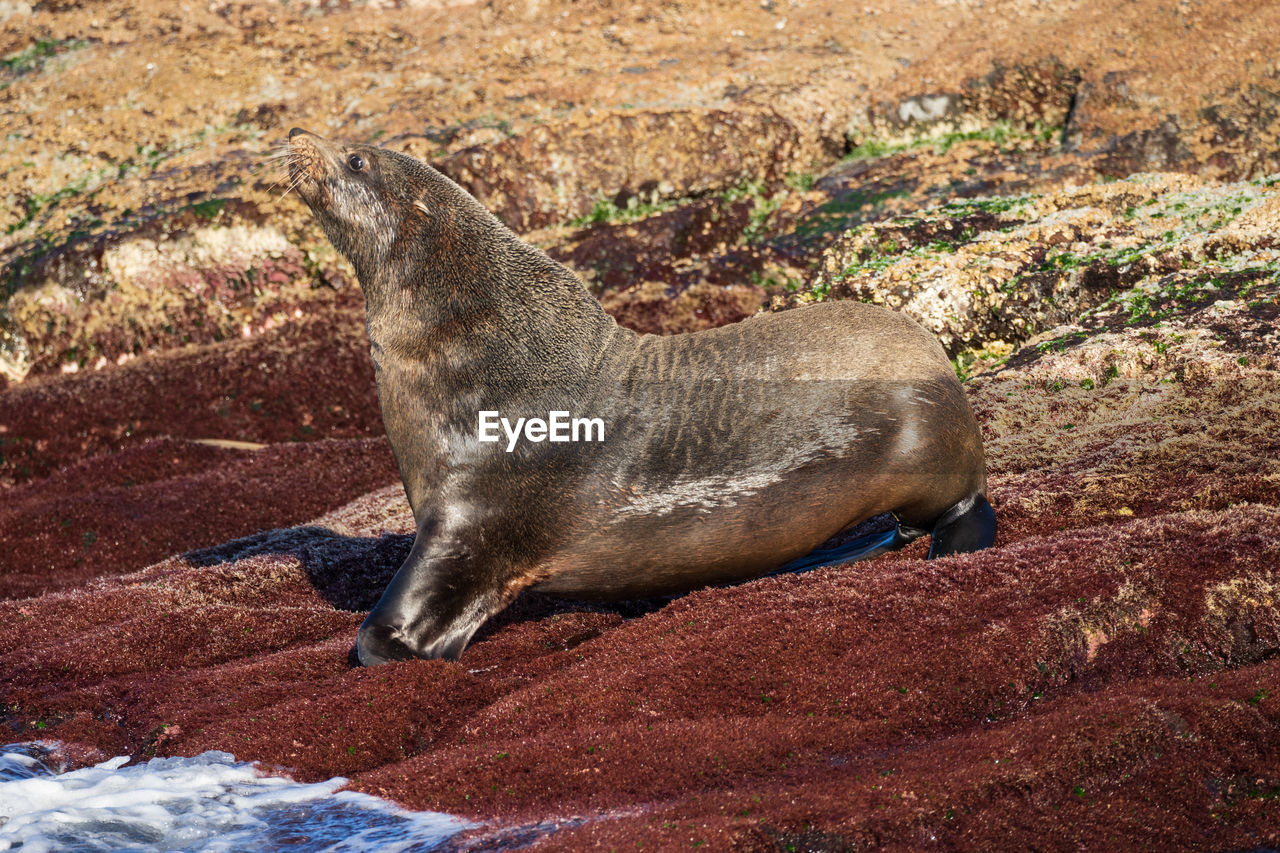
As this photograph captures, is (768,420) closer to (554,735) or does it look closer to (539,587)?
(539,587)

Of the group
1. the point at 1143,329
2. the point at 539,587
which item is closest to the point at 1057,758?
the point at 539,587

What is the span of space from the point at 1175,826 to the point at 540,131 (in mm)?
15572

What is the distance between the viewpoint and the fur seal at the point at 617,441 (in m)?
5.66

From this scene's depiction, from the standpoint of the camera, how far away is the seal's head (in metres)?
6.29

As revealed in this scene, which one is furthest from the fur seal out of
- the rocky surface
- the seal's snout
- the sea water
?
the sea water

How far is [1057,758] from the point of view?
347cm

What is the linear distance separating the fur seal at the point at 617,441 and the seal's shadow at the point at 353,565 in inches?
22.1

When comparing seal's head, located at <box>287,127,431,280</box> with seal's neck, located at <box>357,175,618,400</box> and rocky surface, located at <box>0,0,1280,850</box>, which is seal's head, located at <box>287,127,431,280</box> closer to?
seal's neck, located at <box>357,175,618,400</box>

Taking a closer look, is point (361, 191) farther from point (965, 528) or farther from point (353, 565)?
point (965, 528)

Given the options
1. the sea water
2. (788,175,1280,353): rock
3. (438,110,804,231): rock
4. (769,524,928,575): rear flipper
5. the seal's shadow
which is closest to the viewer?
the sea water

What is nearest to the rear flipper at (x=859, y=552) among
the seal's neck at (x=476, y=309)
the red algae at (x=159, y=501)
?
the seal's neck at (x=476, y=309)

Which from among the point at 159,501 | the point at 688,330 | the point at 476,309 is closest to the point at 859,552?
the point at 476,309

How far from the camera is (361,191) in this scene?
6371mm

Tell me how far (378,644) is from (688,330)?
9.35 m
